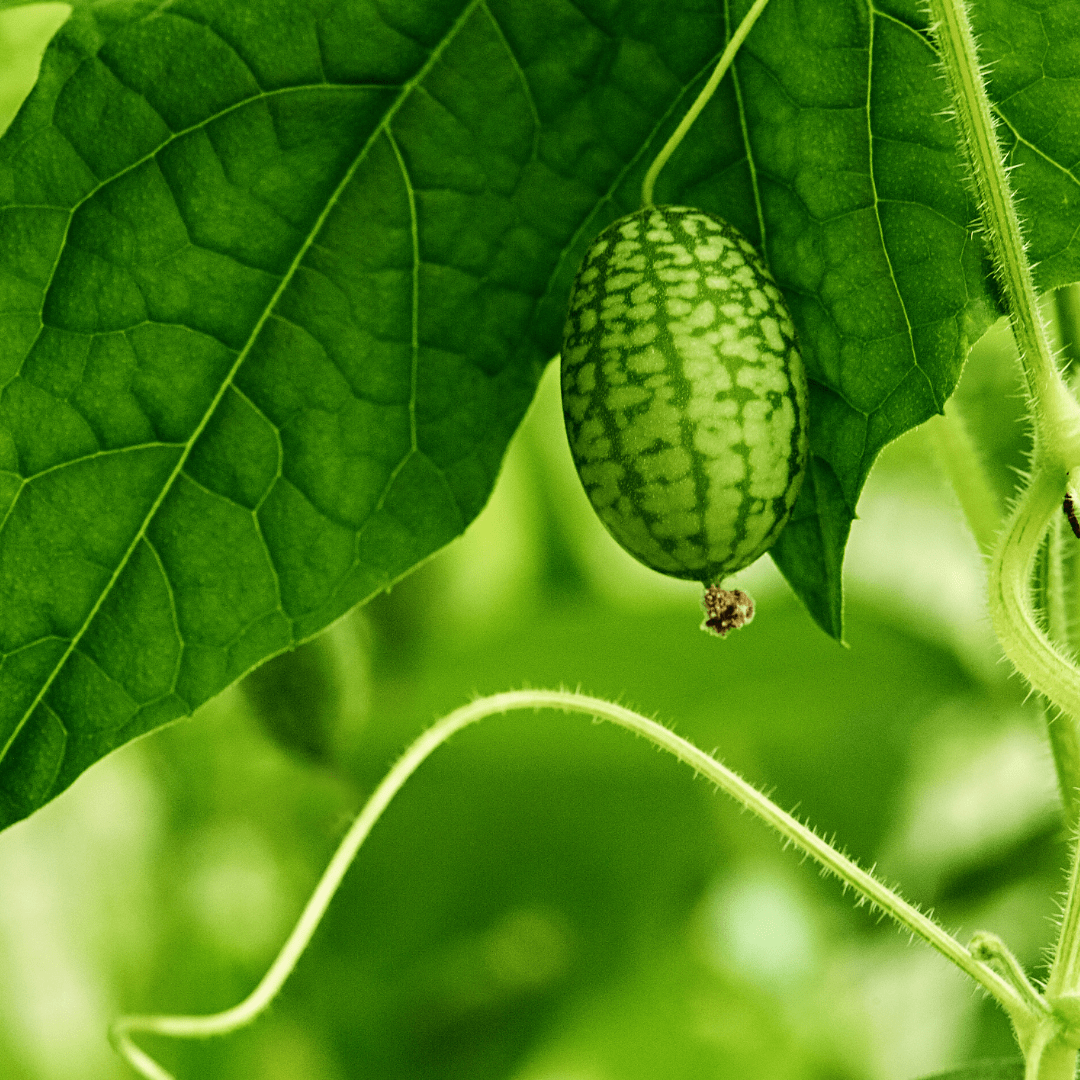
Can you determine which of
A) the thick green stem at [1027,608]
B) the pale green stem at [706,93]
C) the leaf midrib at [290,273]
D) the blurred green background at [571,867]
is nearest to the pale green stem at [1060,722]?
the thick green stem at [1027,608]

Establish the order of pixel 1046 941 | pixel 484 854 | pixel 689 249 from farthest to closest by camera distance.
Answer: pixel 484 854 < pixel 1046 941 < pixel 689 249

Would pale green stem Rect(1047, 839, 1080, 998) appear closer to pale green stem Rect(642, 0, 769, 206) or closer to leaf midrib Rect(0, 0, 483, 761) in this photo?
pale green stem Rect(642, 0, 769, 206)

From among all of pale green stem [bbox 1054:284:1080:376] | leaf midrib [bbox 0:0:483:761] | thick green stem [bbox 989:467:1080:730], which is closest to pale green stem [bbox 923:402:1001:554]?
pale green stem [bbox 1054:284:1080:376]

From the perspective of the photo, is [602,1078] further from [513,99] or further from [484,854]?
[513,99]

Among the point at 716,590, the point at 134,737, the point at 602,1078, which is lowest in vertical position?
the point at 602,1078

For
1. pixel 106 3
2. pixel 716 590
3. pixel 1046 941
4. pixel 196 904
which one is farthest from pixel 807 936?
pixel 106 3

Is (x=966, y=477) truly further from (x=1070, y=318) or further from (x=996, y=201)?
(x=996, y=201)

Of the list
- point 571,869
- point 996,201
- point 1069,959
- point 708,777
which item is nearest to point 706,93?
point 996,201
